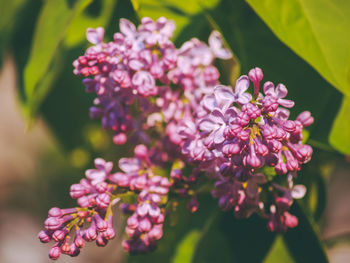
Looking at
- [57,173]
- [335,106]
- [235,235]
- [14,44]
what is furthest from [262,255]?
[57,173]

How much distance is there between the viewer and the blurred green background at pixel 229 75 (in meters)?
0.97

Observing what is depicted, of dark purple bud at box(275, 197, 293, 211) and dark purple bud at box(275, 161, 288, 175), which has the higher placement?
dark purple bud at box(275, 161, 288, 175)

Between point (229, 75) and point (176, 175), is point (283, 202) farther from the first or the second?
point (229, 75)

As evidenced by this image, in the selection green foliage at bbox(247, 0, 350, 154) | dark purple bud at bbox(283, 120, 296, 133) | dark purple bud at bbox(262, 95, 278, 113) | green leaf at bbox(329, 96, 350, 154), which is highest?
green foliage at bbox(247, 0, 350, 154)

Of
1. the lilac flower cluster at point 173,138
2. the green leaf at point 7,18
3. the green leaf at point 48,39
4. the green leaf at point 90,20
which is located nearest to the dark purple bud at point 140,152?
the lilac flower cluster at point 173,138

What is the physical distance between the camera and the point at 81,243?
952mm

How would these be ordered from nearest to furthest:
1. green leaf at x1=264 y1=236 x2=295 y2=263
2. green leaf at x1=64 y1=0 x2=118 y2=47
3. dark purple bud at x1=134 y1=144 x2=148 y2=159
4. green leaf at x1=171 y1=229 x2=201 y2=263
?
dark purple bud at x1=134 y1=144 x2=148 y2=159, green leaf at x1=264 y1=236 x2=295 y2=263, green leaf at x1=171 y1=229 x2=201 y2=263, green leaf at x1=64 y1=0 x2=118 y2=47

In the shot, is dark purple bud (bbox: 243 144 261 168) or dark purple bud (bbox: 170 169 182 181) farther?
dark purple bud (bbox: 170 169 182 181)

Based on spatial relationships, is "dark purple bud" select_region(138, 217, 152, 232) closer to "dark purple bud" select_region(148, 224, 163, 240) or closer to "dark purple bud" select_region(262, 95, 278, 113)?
"dark purple bud" select_region(148, 224, 163, 240)

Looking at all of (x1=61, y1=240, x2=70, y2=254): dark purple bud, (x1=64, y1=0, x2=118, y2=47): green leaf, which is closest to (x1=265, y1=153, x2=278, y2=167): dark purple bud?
(x1=61, y1=240, x2=70, y2=254): dark purple bud

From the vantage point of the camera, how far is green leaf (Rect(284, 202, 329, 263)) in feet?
3.85

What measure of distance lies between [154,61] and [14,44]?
3.36 feet

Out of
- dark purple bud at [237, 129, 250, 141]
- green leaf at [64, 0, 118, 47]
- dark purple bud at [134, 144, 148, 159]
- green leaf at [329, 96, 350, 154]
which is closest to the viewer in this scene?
dark purple bud at [237, 129, 250, 141]

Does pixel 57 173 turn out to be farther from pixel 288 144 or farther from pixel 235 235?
pixel 288 144
